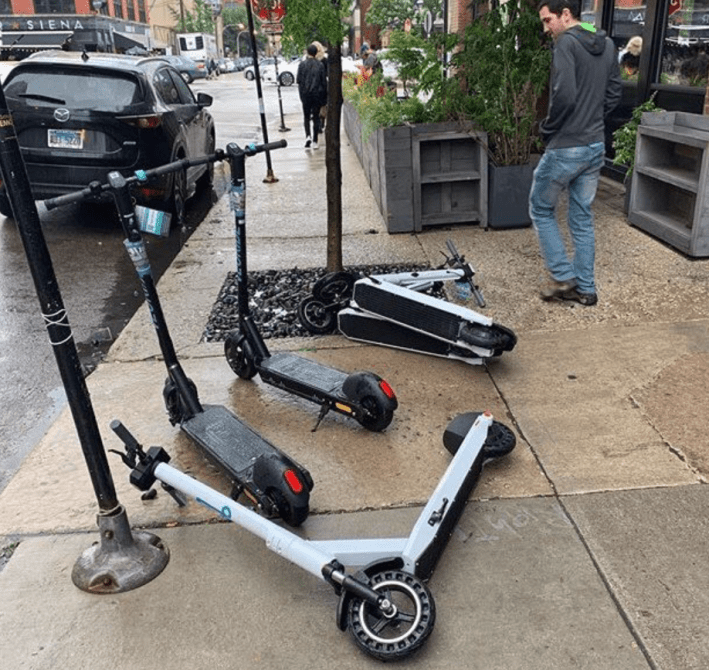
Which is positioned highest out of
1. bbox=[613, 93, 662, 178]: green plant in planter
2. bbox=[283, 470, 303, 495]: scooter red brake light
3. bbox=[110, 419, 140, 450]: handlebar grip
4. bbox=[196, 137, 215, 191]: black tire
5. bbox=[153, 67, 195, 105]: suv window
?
bbox=[153, 67, 195, 105]: suv window

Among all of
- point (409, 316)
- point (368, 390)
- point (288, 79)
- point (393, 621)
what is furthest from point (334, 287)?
point (288, 79)

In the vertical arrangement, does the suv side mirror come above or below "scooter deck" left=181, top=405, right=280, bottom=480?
above

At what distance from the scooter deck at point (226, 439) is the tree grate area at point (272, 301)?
5.22ft

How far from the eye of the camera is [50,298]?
267cm

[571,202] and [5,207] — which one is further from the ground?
[571,202]

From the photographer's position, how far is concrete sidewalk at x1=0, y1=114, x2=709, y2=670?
8.46ft

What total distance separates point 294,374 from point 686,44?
21.1 ft

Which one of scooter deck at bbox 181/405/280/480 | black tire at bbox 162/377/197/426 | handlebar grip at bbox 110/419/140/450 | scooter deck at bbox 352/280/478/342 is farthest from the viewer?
scooter deck at bbox 352/280/478/342

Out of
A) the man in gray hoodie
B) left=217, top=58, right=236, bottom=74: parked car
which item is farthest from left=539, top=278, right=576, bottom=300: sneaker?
left=217, top=58, right=236, bottom=74: parked car

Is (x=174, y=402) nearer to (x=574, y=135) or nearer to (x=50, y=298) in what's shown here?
(x=50, y=298)

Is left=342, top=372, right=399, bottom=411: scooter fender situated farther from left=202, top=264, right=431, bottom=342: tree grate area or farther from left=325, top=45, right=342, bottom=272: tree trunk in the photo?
left=325, top=45, right=342, bottom=272: tree trunk

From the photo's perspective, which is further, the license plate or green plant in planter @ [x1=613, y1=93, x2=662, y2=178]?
the license plate

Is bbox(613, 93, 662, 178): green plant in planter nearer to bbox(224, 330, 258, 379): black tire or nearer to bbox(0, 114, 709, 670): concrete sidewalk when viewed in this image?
bbox(0, 114, 709, 670): concrete sidewalk

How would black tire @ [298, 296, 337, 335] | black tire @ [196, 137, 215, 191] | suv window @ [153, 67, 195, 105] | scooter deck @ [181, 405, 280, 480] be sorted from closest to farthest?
scooter deck @ [181, 405, 280, 480] < black tire @ [298, 296, 337, 335] < suv window @ [153, 67, 195, 105] < black tire @ [196, 137, 215, 191]
